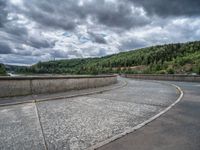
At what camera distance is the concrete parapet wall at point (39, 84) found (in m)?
7.83

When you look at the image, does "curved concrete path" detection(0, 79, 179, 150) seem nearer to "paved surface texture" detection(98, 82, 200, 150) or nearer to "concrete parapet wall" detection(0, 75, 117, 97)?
"paved surface texture" detection(98, 82, 200, 150)

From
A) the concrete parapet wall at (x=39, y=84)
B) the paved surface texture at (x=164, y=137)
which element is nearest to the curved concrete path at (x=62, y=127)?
the paved surface texture at (x=164, y=137)

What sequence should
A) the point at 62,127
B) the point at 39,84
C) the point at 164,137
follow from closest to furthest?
the point at 164,137 < the point at 62,127 < the point at 39,84

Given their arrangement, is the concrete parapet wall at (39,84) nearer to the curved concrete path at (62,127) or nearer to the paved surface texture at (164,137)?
the curved concrete path at (62,127)

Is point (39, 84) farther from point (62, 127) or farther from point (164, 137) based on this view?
point (164, 137)

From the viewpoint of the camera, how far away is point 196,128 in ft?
14.0

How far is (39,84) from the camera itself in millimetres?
9172

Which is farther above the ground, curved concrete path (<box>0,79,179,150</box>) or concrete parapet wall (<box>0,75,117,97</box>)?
concrete parapet wall (<box>0,75,117,97</box>)

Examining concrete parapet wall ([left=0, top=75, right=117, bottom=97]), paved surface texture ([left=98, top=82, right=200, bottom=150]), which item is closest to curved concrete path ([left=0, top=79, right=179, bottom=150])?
paved surface texture ([left=98, top=82, right=200, bottom=150])

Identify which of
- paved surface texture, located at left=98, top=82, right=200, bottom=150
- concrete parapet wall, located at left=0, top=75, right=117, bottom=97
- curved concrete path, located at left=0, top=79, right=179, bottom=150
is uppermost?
concrete parapet wall, located at left=0, top=75, right=117, bottom=97

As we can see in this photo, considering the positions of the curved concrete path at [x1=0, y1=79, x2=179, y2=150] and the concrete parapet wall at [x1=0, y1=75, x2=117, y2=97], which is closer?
the curved concrete path at [x1=0, y1=79, x2=179, y2=150]

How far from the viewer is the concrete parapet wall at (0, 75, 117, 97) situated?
25.7 ft

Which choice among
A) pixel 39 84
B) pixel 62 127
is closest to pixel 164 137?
pixel 62 127

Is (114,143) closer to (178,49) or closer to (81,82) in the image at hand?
(81,82)
